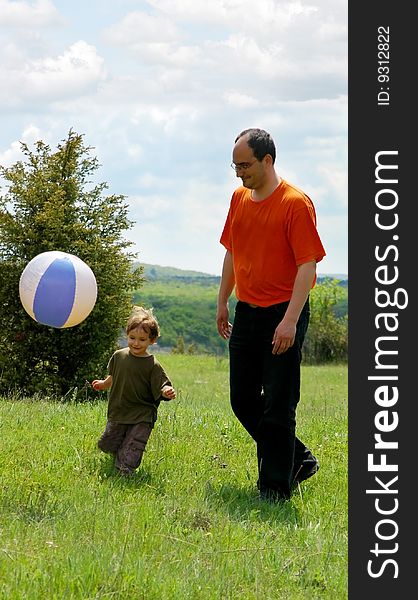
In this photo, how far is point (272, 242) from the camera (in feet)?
21.0

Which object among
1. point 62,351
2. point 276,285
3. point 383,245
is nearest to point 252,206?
point 276,285

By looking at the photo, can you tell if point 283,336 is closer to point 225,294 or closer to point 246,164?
point 225,294

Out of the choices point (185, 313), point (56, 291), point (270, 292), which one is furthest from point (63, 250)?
point (185, 313)

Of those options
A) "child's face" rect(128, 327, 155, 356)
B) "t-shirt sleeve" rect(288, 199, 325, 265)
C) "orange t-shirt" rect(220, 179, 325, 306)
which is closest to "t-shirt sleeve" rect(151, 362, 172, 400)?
"child's face" rect(128, 327, 155, 356)

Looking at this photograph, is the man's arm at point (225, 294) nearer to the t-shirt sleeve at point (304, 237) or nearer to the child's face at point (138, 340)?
the child's face at point (138, 340)

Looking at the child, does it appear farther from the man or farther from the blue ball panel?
the blue ball panel

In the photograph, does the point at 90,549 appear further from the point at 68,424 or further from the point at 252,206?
the point at 68,424

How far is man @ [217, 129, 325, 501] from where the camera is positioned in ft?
20.6

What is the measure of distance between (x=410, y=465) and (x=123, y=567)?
5.61 ft

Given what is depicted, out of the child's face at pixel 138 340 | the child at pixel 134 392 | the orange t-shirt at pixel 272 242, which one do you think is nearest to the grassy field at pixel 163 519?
the child at pixel 134 392

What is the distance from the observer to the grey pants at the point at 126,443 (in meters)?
6.87

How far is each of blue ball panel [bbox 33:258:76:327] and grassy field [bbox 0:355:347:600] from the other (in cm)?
102

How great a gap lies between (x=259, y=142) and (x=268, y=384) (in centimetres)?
170

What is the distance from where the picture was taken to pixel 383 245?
207 inches
